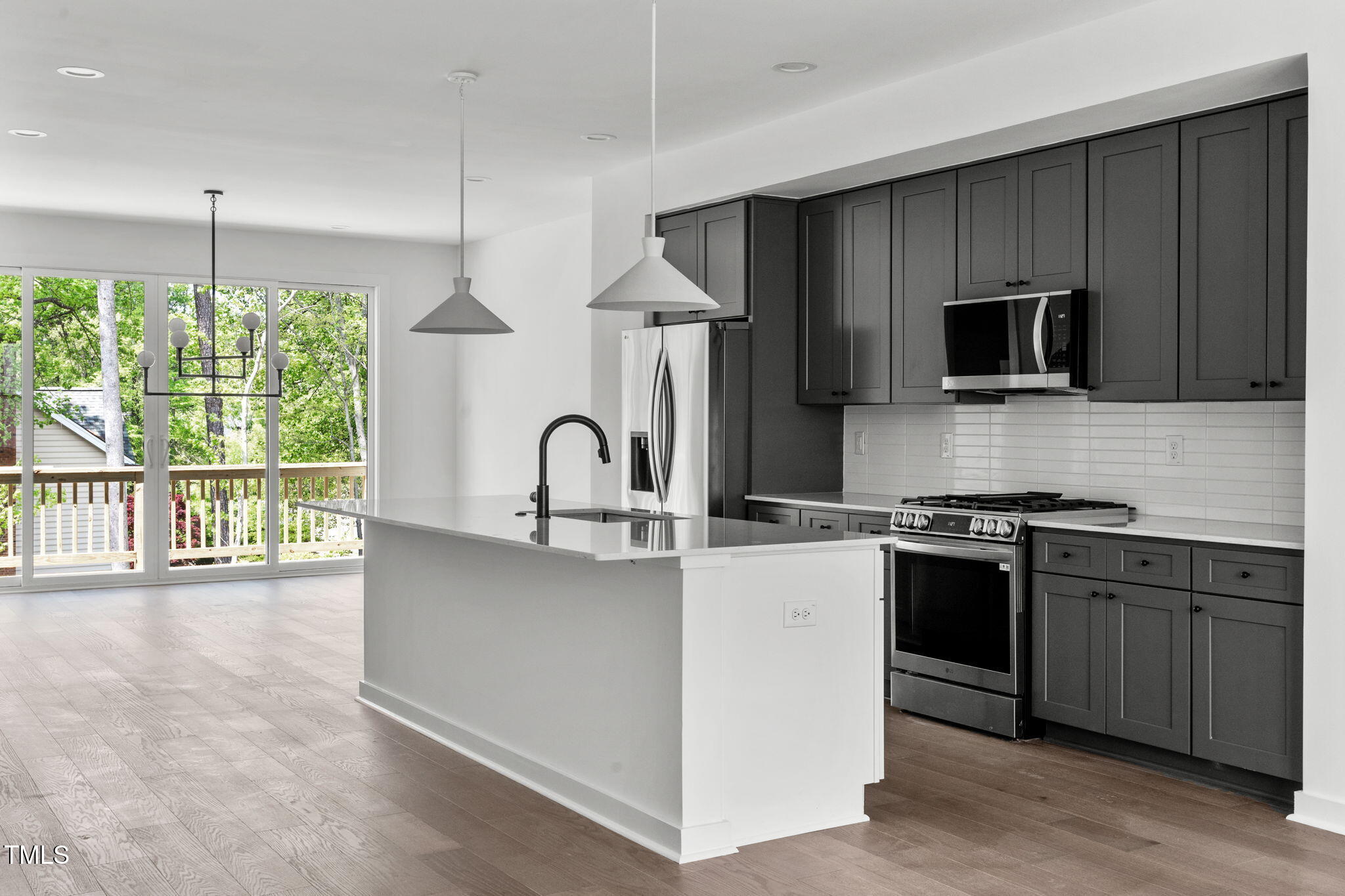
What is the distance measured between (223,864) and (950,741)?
2.65 metres

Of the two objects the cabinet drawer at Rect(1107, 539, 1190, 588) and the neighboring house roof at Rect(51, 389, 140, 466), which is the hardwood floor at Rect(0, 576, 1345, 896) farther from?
the neighboring house roof at Rect(51, 389, 140, 466)

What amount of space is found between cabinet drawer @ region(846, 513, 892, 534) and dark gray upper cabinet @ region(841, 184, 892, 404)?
0.60 metres

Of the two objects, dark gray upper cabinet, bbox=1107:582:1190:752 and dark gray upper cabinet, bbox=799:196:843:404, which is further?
dark gray upper cabinet, bbox=799:196:843:404

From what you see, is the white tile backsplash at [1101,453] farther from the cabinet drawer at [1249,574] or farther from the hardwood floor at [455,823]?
the hardwood floor at [455,823]

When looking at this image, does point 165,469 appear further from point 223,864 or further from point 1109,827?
point 1109,827

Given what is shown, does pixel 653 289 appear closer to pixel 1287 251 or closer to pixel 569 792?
pixel 569 792

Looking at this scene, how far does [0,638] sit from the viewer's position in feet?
21.6

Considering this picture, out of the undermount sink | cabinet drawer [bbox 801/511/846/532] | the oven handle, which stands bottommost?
the oven handle

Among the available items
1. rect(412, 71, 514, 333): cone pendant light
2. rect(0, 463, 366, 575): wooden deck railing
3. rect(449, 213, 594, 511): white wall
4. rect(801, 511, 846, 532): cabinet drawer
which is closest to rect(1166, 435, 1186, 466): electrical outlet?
rect(801, 511, 846, 532): cabinet drawer

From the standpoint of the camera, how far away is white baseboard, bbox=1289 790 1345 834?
3523 mm

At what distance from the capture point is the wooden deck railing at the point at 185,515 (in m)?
8.45

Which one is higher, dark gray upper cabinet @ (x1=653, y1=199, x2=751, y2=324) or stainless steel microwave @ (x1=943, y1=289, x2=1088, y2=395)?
dark gray upper cabinet @ (x1=653, y1=199, x2=751, y2=324)

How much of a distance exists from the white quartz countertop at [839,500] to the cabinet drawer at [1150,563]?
1117 mm

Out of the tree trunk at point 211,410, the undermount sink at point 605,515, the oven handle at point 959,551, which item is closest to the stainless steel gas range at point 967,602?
the oven handle at point 959,551
